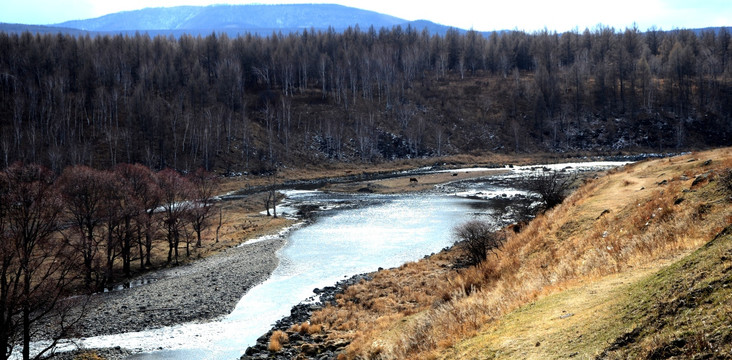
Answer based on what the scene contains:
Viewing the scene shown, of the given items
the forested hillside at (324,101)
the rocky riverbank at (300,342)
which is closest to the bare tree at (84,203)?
the rocky riverbank at (300,342)

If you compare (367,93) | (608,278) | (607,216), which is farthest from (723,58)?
(608,278)

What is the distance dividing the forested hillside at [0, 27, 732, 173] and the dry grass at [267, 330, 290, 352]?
79.1m

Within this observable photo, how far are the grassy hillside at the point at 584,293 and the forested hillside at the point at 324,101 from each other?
268 feet

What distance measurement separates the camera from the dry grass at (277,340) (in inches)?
822

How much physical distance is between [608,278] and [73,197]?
37.9 m

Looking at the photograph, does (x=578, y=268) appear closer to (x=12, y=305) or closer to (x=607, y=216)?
(x=607, y=216)

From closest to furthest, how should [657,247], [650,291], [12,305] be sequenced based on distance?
[650,291], [657,247], [12,305]

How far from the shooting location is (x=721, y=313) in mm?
6512

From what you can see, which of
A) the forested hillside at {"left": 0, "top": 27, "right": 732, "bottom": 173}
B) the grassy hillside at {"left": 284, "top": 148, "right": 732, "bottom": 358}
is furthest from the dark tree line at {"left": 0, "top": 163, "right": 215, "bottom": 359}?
the forested hillside at {"left": 0, "top": 27, "right": 732, "bottom": 173}

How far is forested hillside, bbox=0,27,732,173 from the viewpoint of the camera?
103 m

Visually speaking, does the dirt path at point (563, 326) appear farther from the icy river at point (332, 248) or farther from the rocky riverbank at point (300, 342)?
the icy river at point (332, 248)

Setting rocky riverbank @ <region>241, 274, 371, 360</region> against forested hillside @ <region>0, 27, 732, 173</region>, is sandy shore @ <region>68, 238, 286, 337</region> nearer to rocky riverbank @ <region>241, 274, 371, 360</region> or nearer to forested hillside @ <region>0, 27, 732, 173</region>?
rocky riverbank @ <region>241, 274, 371, 360</region>

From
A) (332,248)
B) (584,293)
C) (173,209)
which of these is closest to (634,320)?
(584,293)

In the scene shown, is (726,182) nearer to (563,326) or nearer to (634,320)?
(563,326)
